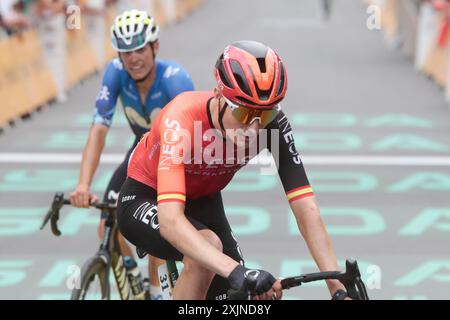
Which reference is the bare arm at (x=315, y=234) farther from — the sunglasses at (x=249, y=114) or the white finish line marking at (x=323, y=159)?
the white finish line marking at (x=323, y=159)

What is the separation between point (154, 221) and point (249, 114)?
77 centimetres

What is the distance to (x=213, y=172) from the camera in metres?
4.55

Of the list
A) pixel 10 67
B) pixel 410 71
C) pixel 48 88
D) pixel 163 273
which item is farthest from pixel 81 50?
pixel 163 273

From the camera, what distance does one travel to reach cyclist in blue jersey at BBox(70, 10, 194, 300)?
6449 mm

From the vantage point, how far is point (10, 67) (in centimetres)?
1546

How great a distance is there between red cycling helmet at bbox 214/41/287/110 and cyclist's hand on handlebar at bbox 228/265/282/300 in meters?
0.70

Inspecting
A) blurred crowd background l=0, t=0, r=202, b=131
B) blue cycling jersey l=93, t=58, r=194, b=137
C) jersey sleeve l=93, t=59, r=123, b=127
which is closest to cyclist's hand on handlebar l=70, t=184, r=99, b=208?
jersey sleeve l=93, t=59, r=123, b=127

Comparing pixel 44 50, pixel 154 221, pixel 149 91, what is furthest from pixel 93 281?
pixel 44 50

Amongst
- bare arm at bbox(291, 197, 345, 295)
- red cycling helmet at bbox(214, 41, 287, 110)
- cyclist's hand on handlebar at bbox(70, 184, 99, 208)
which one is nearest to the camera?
red cycling helmet at bbox(214, 41, 287, 110)

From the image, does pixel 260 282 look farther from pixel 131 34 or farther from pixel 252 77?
pixel 131 34

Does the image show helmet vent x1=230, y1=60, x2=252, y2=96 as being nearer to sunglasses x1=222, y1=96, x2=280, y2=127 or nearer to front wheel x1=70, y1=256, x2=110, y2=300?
sunglasses x1=222, y1=96, x2=280, y2=127

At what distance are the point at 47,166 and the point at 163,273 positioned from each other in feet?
24.6

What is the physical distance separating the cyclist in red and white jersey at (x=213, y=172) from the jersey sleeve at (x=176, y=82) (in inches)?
68.2
